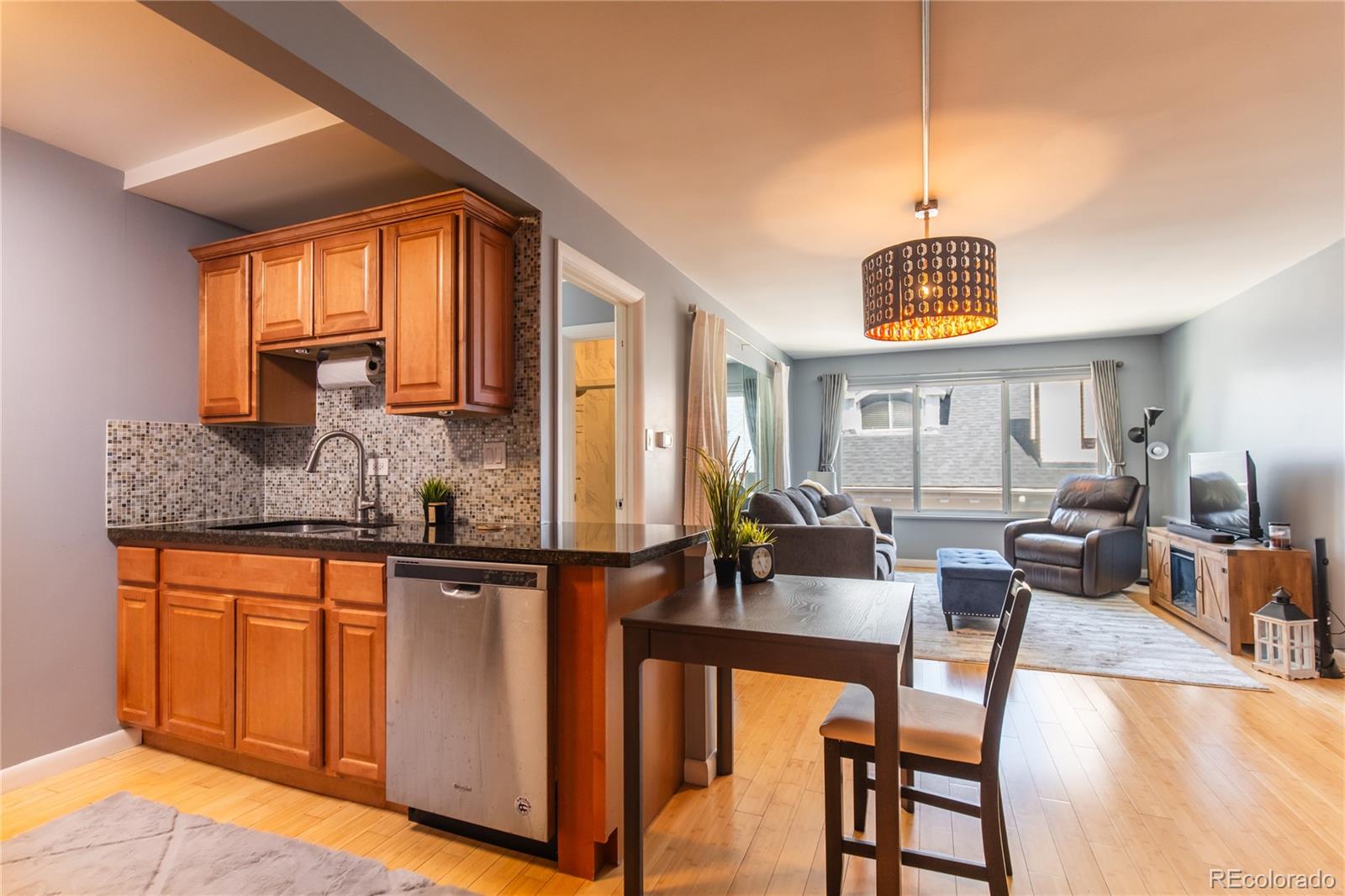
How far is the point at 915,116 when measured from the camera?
2.41 metres

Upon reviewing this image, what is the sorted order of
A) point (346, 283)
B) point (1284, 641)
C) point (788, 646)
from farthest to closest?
1. point (1284, 641)
2. point (346, 283)
3. point (788, 646)

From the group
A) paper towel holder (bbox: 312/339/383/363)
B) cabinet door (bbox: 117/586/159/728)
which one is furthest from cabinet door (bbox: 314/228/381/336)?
cabinet door (bbox: 117/586/159/728)

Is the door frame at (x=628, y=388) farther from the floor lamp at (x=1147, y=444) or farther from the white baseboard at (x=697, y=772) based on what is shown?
the floor lamp at (x=1147, y=444)

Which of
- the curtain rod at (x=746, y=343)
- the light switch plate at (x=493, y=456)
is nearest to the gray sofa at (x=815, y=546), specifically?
the curtain rod at (x=746, y=343)

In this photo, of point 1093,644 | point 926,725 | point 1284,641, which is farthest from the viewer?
point 1093,644

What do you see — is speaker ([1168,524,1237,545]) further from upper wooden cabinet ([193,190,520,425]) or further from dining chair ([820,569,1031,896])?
upper wooden cabinet ([193,190,520,425])

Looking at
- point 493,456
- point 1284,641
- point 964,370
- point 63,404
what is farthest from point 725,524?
point 964,370

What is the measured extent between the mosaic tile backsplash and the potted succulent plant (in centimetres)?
5

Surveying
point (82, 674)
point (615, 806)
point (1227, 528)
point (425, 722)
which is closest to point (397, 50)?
point (425, 722)

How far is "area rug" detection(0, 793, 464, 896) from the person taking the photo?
179 cm

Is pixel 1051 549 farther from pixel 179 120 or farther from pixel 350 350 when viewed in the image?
pixel 179 120

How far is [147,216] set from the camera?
288 centimetres

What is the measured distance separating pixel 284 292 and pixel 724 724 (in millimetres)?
2619

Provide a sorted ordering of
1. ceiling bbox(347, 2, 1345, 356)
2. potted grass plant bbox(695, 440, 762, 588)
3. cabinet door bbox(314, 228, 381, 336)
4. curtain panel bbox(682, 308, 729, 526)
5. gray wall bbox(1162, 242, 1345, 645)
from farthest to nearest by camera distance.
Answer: curtain panel bbox(682, 308, 729, 526), gray wall bbox(1162, 242, 1345, 645), cabinet door bbox(314, 228, 381, 336), potted grass plant bbox(695, 440, 762, 588), ceiling bbox(347, 2, 1345, 356)
